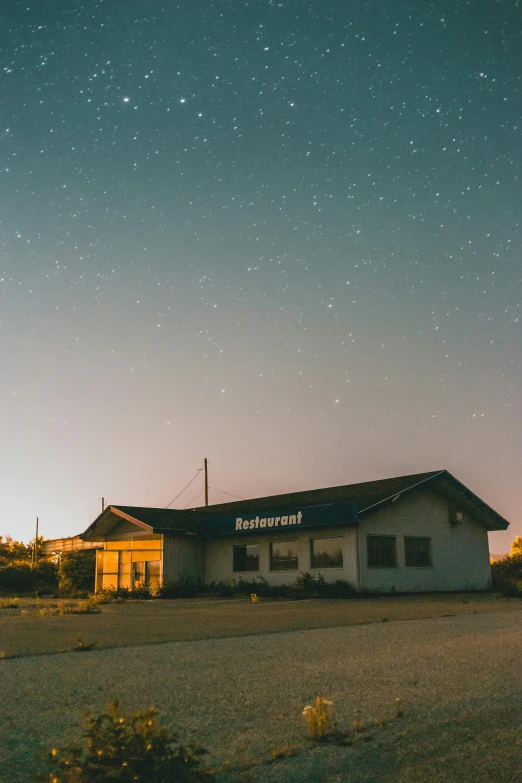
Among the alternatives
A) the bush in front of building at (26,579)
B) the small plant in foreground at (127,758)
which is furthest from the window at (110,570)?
the small plant in foreground at (127,758)

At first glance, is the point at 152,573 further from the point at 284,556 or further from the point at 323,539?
the point at 323,539

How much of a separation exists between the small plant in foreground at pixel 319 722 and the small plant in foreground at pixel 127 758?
86 cm

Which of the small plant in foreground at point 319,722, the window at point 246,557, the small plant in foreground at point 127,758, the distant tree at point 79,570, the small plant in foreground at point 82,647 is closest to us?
the small plant in foreground at point 127,758

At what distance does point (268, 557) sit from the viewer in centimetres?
2766

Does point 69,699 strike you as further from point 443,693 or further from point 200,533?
point 200,533

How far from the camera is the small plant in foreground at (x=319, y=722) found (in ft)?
14.8

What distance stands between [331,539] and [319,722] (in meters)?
21.2

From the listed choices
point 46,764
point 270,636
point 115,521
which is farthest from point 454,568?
point 46,764

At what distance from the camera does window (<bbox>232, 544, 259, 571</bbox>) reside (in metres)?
28.4

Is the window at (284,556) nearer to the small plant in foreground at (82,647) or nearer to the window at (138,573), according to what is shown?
the window at (138,573)

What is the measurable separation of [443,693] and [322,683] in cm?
118

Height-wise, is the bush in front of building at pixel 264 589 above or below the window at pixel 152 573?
below

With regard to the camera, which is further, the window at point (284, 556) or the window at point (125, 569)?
the window at point (125, 569)

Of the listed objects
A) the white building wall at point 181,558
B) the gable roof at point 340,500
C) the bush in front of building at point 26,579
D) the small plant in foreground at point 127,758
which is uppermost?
the gable roof at point 340,500
